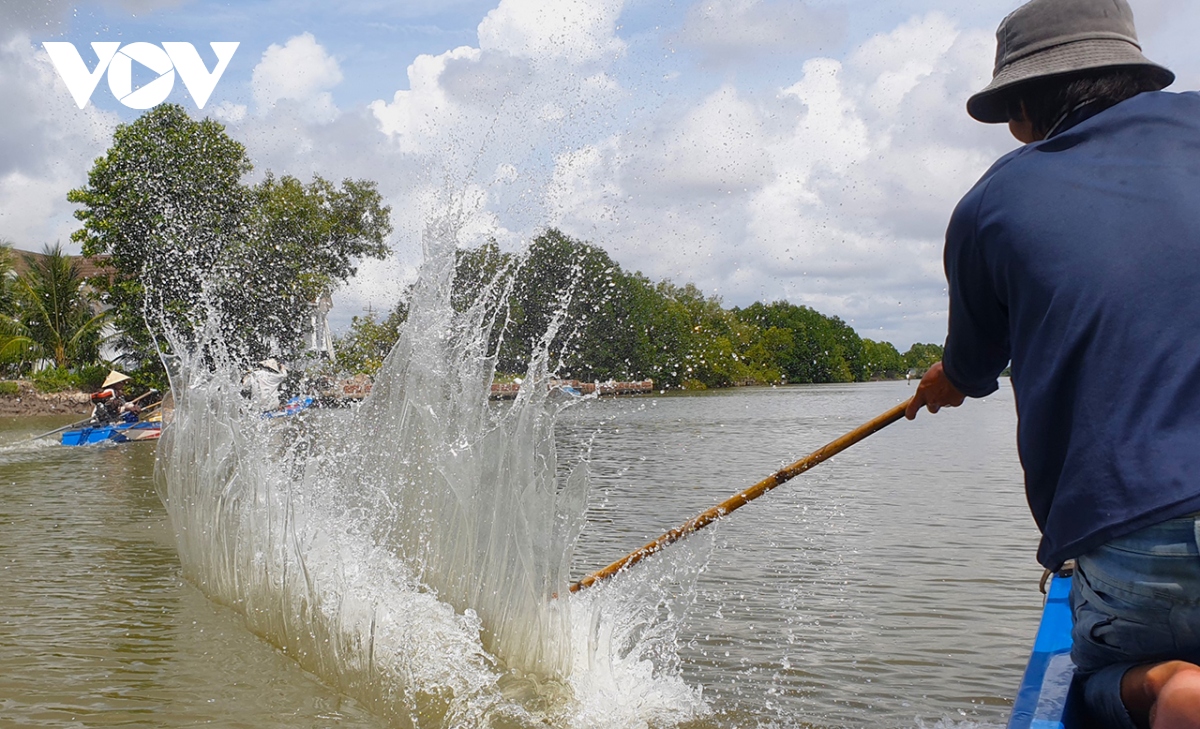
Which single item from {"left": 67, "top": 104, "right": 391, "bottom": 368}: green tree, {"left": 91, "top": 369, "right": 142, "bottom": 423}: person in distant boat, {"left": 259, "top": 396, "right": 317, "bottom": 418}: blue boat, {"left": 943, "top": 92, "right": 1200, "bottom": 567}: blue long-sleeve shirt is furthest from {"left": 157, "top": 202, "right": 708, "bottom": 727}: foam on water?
{"left": 67, "top": 104, "right": 391, "bottom": 368}: green tree

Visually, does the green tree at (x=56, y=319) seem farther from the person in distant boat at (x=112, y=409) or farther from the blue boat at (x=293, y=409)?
the blue boat at (x=293, y=409)

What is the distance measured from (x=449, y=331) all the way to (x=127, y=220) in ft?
101

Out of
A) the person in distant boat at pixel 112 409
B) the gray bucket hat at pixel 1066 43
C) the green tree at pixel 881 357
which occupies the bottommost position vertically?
the person in distant boat at pixel 112 409

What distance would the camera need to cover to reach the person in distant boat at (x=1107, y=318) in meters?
1.85

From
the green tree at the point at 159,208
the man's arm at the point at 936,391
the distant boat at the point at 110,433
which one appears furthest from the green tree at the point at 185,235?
the man's arm at the point at 936,391

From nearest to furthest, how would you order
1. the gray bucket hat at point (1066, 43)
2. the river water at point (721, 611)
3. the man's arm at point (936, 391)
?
1. the gray bucket hat at point (1066, 43)
2. the man's arm at point (936, 391)
3. the river water at point (721, 611)

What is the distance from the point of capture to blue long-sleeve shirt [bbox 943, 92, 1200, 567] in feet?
6.05

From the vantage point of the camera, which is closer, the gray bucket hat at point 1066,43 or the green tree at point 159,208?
the gray bucket hat at point 1066,43

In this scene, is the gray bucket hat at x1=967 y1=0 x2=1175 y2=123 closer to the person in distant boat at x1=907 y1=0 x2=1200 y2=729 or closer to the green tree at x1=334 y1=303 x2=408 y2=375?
the person in distant boat at x1=907 y1=0 x2=1200 y2=729

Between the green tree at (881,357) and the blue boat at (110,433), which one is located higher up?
the green tree at (881,357)

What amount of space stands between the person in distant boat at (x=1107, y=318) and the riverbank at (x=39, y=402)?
134ft

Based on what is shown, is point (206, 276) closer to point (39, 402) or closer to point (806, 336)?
point (39, 402)

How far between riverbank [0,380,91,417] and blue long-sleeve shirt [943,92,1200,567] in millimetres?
40895

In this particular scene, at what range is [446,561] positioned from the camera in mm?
5102
